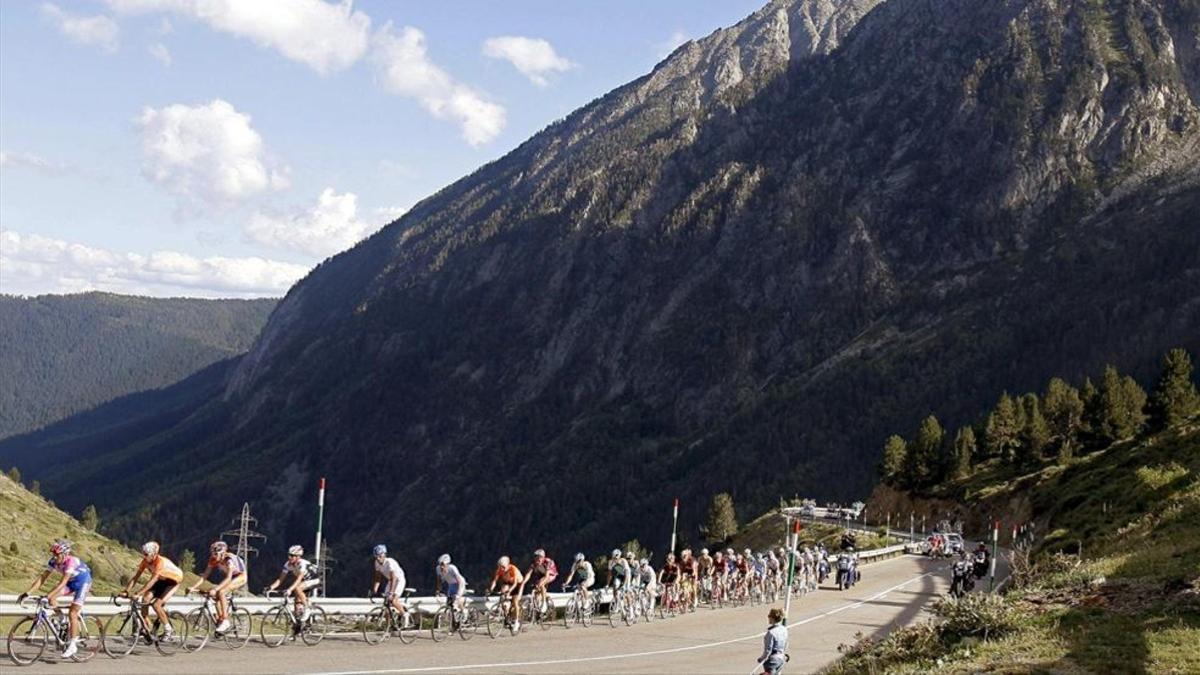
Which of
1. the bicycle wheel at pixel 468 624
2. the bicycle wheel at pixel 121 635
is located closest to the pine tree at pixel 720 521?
the bicycle wheel at pixel 468 624

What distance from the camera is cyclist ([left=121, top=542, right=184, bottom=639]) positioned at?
19.0 meters

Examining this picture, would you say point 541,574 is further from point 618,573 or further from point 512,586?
point 618,573

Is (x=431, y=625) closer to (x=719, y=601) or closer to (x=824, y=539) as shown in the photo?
(x=719, y=601)

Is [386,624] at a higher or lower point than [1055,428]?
lower

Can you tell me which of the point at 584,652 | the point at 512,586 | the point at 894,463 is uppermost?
the point at 894,463

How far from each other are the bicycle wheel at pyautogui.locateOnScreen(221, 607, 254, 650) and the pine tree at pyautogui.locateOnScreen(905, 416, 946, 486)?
75.9 m

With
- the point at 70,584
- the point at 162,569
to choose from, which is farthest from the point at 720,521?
the point at 70,584

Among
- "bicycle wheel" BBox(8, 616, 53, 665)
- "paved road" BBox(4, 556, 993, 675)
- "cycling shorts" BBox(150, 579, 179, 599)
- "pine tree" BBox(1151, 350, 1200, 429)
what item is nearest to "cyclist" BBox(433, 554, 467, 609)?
"paved road" BBox(4, 556, 993, 675)

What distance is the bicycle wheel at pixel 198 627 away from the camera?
64.3 feet

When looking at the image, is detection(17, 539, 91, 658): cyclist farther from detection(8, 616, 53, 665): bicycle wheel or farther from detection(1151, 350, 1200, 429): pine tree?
detection(1151, 350, 1200, 429): pine tree

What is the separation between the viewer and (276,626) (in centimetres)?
2133

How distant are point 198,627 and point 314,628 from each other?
2616 millimetres

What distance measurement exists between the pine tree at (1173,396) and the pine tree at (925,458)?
59.6 ft

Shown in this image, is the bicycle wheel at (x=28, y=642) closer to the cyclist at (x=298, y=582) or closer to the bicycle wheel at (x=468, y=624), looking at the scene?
the cyclist at (x=298, y=582)
